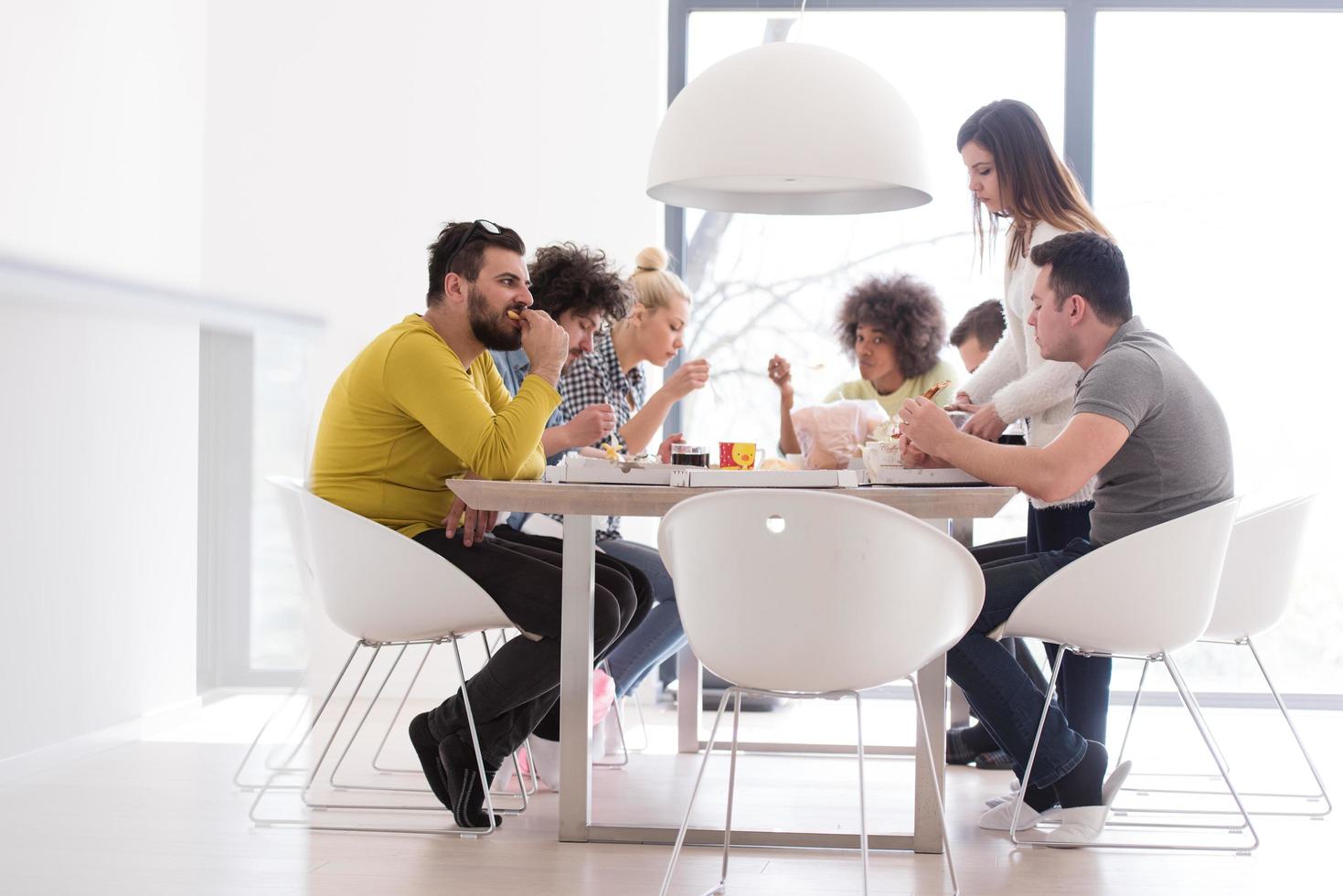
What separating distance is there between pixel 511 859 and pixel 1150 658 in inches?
51.0

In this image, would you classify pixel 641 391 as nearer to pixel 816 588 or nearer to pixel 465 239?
pixel 465 239

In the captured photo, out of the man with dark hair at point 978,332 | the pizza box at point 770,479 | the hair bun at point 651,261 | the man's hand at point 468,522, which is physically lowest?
the man's hand at point 468,522

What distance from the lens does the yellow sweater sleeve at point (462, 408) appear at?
2.45 meters

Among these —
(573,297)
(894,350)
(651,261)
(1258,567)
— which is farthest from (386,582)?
(894,350)

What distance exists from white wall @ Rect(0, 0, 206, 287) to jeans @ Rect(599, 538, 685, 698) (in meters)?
1.49

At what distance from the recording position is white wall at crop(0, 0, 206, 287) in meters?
3.12

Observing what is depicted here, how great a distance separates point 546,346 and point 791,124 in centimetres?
66

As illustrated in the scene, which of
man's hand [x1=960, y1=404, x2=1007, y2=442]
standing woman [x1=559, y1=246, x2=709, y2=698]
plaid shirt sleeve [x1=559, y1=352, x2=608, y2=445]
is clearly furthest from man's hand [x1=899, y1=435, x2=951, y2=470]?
plaid shirt sleeve [x1=559, y1=352, x2=608, y2=445]

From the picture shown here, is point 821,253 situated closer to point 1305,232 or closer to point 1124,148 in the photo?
point 1124,148

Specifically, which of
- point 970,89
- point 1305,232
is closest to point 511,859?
point 970,89

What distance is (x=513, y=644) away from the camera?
2559 mm

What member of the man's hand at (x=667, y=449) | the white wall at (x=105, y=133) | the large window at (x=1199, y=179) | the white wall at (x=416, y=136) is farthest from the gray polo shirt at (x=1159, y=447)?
the white wall at (x=105, y=133)

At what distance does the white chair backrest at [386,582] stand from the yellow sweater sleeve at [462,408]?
0.68ft

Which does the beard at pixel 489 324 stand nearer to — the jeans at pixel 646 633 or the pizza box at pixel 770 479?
the pizza box at pixel 770 479
